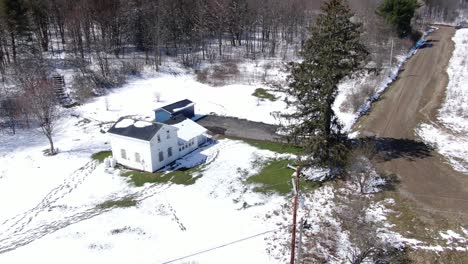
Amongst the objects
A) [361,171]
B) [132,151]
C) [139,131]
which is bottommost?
[132,151]

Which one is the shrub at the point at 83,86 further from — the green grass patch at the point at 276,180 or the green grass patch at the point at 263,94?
the green grass patch at the point at 276,180

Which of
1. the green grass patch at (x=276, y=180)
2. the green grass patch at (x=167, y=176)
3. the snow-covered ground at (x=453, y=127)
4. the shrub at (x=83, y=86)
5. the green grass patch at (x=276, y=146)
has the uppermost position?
the shrub at (x=83, y=86)

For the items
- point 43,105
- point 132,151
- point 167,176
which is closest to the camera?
point 167,176

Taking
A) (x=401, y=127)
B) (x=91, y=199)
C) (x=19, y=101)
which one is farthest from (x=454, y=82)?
(x=19, y=101)

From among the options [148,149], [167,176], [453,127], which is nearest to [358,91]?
[453,127]

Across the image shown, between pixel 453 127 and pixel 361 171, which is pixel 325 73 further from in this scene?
pixel 453 127

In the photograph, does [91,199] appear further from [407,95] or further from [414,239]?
[407,95]

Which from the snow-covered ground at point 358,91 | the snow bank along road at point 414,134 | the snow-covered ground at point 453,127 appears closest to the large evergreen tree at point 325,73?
the snow bank along road at point 414,134
